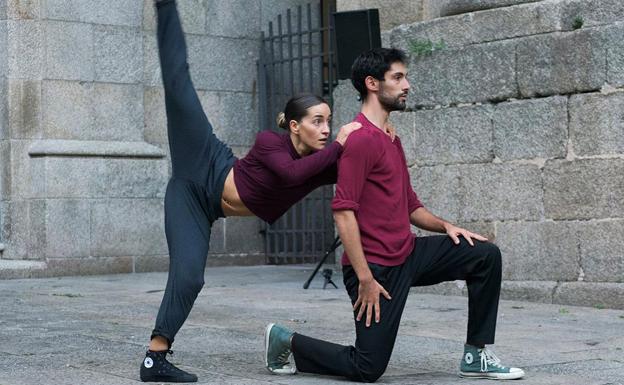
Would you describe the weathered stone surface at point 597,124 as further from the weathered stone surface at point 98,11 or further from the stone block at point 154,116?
the weathered stone surface at point 98,11

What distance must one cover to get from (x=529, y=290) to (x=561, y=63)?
1.76m

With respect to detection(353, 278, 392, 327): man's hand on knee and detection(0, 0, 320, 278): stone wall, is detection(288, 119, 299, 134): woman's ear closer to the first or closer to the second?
detection(353, 278, 392, 327): man's hand on knee

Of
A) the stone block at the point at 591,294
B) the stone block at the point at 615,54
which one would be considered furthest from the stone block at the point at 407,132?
the stone block at the point at 615,54

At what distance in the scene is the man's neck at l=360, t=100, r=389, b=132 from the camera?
227 inches

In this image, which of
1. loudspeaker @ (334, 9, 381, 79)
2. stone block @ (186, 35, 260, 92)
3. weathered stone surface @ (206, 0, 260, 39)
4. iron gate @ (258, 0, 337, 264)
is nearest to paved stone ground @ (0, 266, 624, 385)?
loudspeaker @ (334, 9, 381, 79)

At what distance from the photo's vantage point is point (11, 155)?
41.1 feet

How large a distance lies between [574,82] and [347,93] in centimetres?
257

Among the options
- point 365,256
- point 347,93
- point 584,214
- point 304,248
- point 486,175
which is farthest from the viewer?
point 304,248

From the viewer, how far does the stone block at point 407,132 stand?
1056cm

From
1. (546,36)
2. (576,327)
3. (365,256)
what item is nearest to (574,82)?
(546,36)

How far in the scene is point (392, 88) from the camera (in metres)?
5.74

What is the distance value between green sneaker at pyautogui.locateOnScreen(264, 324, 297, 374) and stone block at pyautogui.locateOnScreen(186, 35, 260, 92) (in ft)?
26.2

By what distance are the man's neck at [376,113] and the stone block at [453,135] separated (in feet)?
14.0

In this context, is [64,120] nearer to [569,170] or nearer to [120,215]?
[120,215]
